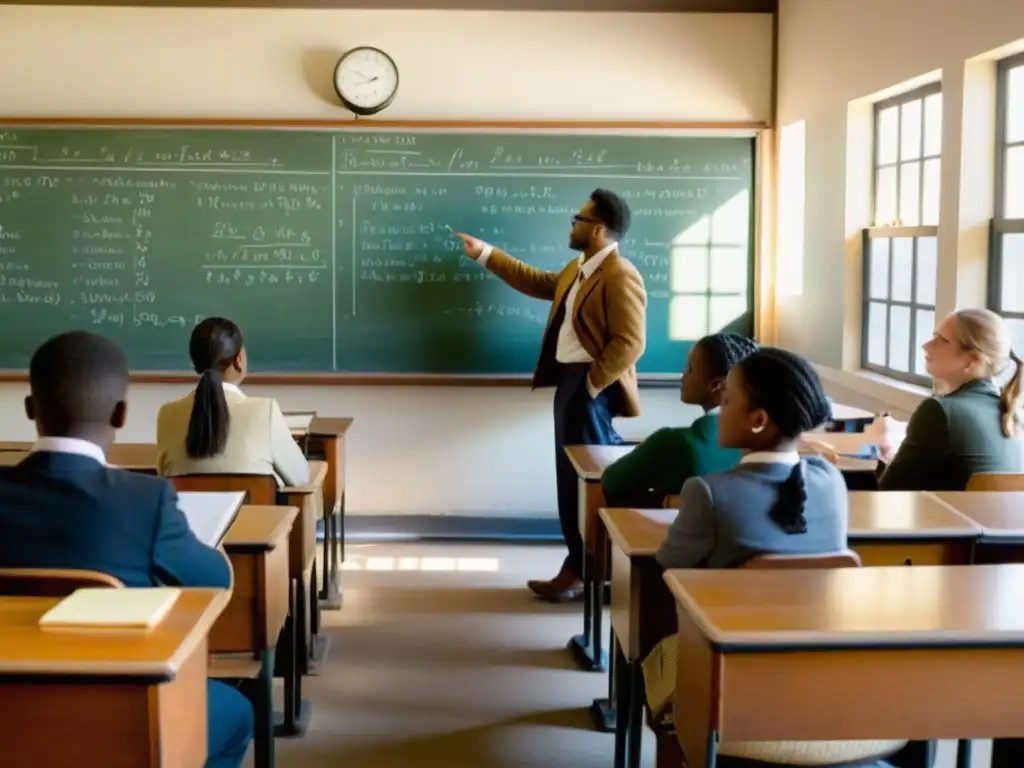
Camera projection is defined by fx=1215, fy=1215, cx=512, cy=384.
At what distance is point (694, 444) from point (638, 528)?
366 millimetres

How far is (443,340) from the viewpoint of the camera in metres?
5.74

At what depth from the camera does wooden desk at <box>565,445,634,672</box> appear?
3.62m

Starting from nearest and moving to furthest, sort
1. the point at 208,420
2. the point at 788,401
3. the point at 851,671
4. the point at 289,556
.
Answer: the point at 851,671 < the point at 788,401 < the point at 289,556 < the point at 208,420

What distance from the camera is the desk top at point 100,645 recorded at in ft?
5.60

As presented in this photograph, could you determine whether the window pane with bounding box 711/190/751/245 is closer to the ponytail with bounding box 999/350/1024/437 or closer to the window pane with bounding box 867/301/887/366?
the window pane with bounding box 867/301/887/366

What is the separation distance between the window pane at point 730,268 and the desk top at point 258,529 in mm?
3265

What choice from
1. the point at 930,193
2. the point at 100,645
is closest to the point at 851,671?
the point at 100,645

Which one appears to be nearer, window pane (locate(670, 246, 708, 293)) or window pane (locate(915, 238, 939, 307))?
window pane (locate(915, 238, 939, 307))

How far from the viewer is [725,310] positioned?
19.0 feet

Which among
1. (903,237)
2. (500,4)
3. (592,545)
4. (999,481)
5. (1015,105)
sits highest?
(500,4)

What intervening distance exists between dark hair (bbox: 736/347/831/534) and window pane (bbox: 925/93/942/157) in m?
2.41

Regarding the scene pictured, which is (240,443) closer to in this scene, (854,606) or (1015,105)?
(854,606)

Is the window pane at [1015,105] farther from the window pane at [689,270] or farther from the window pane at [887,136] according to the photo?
the window pane at [689,270]

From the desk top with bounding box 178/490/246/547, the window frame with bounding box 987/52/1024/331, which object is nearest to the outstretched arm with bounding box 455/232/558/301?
the window frame with bounding box 987/52/1024/331
